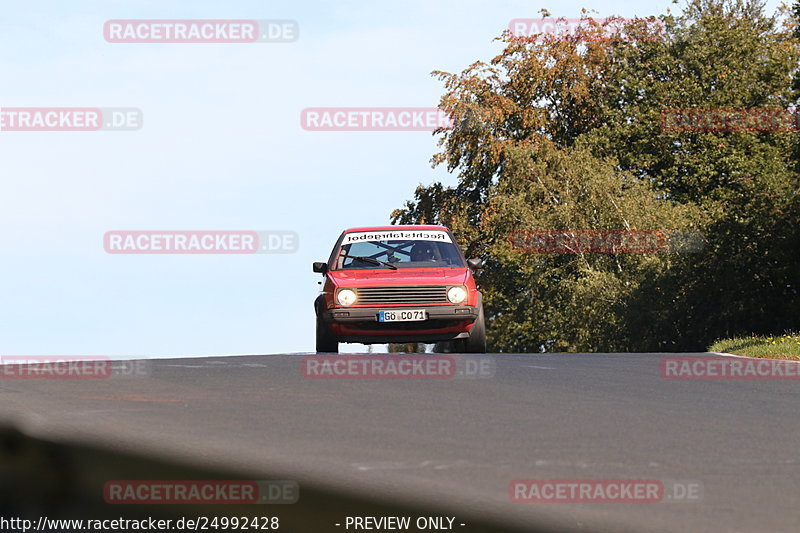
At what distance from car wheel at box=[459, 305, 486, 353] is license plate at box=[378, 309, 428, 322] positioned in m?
0.89

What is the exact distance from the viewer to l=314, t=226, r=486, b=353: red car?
20.6m

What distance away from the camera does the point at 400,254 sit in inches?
860

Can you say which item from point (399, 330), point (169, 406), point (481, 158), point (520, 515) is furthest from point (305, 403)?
point (481, 158)

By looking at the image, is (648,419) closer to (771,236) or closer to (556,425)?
(556,425)

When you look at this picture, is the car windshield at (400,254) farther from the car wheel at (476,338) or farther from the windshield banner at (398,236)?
the car wheel at (476,338)

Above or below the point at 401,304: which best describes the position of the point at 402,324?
below

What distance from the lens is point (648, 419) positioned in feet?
38.4

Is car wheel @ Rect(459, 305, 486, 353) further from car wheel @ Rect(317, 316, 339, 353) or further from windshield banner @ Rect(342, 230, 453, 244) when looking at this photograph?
car wheel @ Rect(317, 316, 339, 353)

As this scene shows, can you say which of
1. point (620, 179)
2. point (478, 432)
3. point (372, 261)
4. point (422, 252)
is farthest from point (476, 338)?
point (620, 179)

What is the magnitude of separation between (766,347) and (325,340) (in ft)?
27.6

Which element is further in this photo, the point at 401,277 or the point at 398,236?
the point at 398,236

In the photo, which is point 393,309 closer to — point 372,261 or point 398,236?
point 372,261

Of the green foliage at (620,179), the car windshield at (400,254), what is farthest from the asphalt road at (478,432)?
the green foliage at (620,179)

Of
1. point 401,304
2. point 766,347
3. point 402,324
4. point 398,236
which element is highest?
point 398,236
